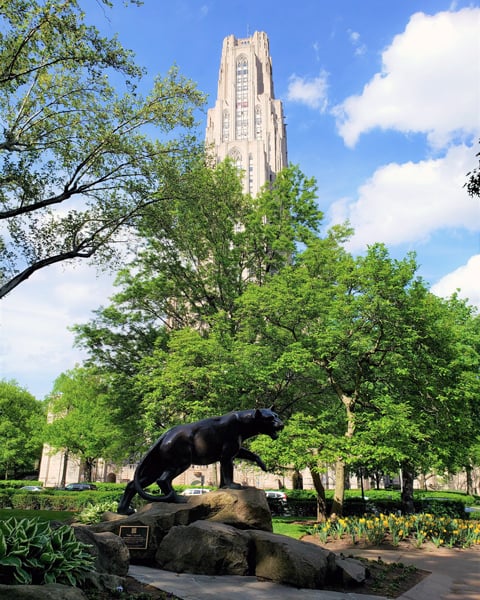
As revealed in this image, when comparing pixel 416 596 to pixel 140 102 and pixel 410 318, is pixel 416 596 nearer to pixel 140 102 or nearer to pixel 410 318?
pixel 410 318

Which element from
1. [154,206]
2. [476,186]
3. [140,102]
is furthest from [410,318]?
[140,102]

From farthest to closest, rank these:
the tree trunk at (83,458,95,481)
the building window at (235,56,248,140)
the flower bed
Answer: the building window at (235,56,248,140)
the tree trunk at (83,458,95,481)
the flower bed

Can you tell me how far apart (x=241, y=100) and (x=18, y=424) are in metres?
83.4

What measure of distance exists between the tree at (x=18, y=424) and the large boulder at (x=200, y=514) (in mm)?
45860

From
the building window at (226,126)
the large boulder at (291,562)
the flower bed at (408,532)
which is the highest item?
the building window at (226,126)

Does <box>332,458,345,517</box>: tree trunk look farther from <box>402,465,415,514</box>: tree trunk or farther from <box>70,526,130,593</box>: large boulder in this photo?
<box>70,526,130,593</box>: large boulder

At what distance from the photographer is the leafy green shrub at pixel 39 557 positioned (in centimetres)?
473

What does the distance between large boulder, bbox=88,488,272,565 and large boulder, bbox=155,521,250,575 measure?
0.58 meters

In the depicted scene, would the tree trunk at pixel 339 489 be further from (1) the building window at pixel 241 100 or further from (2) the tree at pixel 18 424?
(1) the building window at pixel 241 100

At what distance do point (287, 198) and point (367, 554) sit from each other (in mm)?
18110

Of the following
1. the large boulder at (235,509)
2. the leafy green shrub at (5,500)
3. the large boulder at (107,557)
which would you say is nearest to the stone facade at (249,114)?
the leafy green shrub at (5,500)

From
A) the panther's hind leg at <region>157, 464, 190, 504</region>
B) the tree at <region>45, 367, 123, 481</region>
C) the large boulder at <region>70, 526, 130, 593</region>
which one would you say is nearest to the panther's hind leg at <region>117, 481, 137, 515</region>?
the panther's hind leg at <region>157, 464, 190, 504</region>

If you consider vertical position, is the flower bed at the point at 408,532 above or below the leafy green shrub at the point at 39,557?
below

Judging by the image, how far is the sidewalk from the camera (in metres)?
6.10
